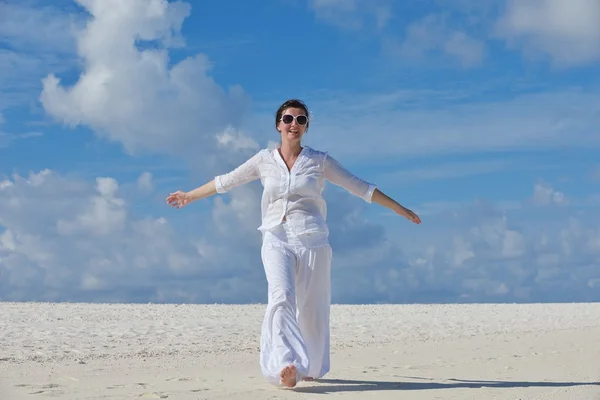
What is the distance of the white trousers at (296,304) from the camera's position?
8641 mm

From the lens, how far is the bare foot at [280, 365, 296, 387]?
8438mm

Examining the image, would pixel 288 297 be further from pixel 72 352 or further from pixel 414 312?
pixel 414 312

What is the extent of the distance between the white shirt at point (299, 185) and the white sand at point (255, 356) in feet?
5.98

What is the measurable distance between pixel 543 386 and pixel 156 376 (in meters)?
4.66

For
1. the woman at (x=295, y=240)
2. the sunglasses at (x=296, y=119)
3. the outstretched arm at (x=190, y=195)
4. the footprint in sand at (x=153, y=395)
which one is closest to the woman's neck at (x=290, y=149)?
the woman at (x=295, y=240)

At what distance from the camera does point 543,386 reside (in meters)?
9.66

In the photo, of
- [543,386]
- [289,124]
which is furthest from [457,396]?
[289,124]

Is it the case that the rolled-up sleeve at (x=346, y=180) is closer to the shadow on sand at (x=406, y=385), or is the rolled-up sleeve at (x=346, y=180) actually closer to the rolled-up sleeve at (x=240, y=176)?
the rolled-up sleeve at (x=240, y=176)

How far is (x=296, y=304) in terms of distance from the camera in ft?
29.9

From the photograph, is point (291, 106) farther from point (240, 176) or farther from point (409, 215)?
point (409, 215)

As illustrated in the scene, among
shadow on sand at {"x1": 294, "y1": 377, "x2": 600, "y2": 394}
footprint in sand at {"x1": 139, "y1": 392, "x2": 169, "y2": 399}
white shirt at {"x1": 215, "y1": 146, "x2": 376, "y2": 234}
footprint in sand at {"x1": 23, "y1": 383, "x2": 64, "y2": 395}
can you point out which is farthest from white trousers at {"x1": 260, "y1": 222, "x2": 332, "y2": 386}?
footprint in sand at {"x1": 23, "y1": 383, "x2": 64, "y2": 395}

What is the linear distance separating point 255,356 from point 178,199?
3.80 m

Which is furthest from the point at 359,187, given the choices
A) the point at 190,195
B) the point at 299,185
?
the point at 190,195

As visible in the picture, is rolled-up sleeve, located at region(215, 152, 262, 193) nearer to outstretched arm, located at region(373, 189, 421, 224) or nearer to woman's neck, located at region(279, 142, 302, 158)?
woman's neck, located at region(279, 142, 302, 158)
